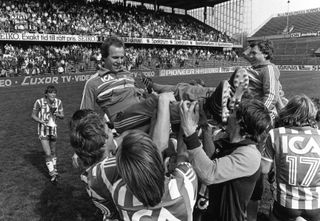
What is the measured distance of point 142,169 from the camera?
1700mm

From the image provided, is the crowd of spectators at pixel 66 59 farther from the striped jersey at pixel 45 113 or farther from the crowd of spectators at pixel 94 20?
the striped jersey at pixel 45 113

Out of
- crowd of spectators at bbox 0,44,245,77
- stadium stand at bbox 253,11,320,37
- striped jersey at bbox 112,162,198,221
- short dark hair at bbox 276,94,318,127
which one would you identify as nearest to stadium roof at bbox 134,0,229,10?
crowd of spectators at bbox 0,44,245,77

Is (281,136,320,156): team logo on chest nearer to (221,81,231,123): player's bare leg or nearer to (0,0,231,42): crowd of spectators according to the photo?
(221,81,231,123): player's bare leg

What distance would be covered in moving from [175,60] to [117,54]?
108 ft

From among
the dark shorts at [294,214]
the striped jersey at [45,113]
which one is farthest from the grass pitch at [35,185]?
the dark shorts at [294,214]

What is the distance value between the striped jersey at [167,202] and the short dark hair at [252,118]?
688 millimetres

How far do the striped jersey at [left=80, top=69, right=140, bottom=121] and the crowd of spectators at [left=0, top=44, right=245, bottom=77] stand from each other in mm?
20174

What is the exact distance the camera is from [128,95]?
3592 millimetres

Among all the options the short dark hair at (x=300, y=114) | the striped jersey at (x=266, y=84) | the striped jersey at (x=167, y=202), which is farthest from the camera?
the striped jersey at (x=266, y=84)

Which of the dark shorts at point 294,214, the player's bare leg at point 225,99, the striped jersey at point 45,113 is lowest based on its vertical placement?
the dark shorts at point 294,214

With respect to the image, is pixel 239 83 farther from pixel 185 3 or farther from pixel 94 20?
pixel 185 3

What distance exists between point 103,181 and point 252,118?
1238mm

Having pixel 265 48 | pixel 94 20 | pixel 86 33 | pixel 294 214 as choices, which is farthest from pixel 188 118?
pixel 94 20

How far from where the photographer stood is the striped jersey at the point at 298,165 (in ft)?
8.87
